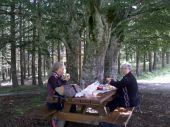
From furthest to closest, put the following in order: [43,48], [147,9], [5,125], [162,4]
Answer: [43,48] < [147,9] < [162,4] < [5,125]

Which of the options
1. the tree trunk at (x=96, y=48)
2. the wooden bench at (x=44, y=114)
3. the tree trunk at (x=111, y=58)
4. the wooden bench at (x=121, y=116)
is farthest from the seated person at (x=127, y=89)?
the tree trunk at (x=111, y=58)

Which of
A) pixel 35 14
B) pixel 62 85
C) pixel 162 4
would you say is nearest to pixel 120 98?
pixel 62 85

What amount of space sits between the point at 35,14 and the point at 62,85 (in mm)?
5707

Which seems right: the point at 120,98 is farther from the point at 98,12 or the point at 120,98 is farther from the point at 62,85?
the point at 98,12

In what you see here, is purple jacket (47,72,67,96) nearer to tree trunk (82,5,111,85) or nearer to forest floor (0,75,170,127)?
forest floor (0,75,170,127)

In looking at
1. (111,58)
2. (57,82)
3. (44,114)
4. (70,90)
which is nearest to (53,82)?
(57,82)

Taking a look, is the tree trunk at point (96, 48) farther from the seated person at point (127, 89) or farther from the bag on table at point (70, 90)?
the bag on table at point (70, 90)

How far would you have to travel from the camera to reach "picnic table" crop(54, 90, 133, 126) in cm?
709

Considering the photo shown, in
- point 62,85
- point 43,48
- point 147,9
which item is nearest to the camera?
point 62,85

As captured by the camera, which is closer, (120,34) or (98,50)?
(98,50)

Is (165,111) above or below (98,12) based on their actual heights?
below

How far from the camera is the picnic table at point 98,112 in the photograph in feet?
23.3

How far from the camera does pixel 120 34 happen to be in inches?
566

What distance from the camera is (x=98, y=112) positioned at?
7477mm
